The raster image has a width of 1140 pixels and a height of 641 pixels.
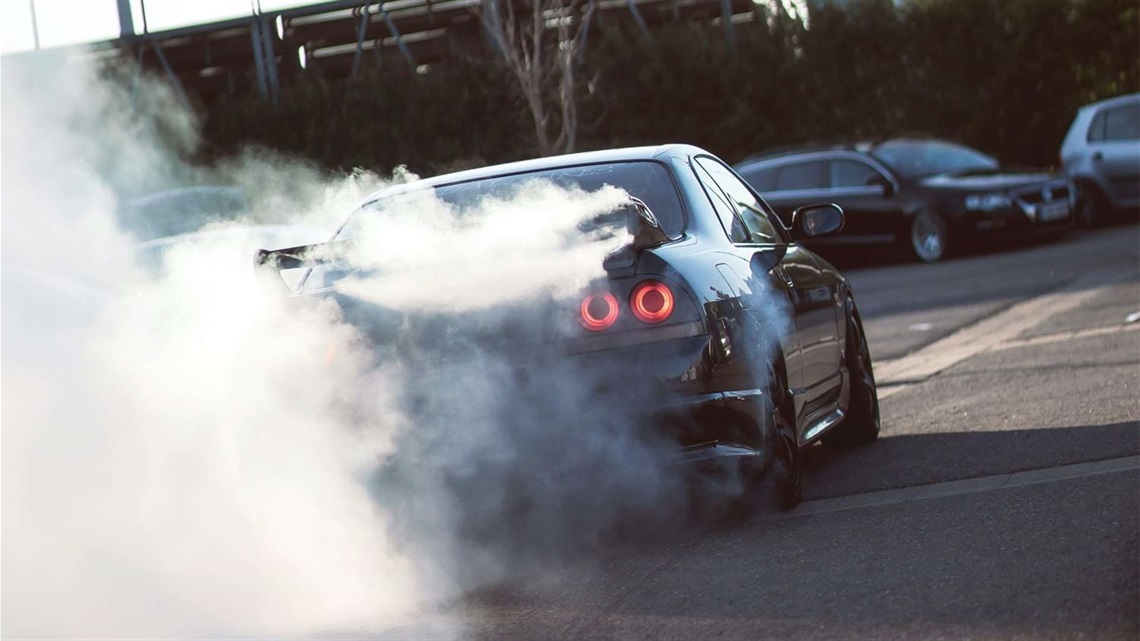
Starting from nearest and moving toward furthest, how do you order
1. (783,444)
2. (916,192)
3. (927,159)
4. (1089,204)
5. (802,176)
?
(783,444) < (916,192) < (927,159) < (802,176) < (1089,204)

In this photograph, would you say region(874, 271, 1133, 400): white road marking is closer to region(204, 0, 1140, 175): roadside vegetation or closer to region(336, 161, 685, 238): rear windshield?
region(336, 161, 685, 238): rear windshield

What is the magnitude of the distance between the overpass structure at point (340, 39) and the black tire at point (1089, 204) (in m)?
9.97

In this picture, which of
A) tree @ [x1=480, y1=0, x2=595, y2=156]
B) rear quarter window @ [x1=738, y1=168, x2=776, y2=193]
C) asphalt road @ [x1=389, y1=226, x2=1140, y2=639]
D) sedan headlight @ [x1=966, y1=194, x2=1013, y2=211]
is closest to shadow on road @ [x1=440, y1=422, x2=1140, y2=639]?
asphalt road @ [x1=389, y1=226, x2=1140, y2=639]

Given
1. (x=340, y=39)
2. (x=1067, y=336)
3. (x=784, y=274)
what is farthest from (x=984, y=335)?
(x=340, y=39)

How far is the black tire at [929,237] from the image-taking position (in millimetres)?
18484

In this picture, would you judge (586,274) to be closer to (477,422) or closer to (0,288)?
(477,422)

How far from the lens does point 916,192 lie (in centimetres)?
1878

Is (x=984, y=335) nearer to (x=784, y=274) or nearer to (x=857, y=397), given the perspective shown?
(x=857, y=397)

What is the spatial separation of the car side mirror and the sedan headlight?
11287 millimetres

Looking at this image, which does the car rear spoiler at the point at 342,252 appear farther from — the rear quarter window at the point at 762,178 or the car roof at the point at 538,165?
the rear quarter window at the point at 762,178

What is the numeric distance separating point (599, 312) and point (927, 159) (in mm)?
14720

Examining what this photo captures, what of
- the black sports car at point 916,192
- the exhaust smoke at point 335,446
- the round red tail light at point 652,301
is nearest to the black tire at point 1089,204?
the black sports car at point 916,192

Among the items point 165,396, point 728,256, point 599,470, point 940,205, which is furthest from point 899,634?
point 940,205

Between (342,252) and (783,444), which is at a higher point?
(342,252)
